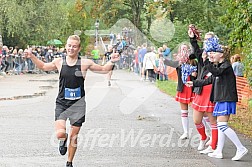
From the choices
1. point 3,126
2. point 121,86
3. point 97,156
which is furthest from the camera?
point 121,86

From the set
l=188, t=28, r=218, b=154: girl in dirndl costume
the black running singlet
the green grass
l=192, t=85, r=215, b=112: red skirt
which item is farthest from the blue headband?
the green grass

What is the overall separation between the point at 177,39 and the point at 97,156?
30.6 metres

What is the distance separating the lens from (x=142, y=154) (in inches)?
381

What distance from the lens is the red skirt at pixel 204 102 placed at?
9891 mm

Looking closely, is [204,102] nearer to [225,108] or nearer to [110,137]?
[225,108]

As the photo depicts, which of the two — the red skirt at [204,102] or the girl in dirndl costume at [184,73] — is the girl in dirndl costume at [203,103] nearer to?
the red skirt at [204,102]

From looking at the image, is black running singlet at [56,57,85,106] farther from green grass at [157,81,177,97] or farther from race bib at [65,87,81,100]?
green grass at [157,81,177,97]

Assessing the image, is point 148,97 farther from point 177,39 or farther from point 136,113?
point 177,39

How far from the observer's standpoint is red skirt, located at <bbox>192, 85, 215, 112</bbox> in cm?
989

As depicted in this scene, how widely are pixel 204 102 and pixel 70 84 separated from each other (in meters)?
2.56

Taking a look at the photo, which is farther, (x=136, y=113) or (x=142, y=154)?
(x=136, y=113)

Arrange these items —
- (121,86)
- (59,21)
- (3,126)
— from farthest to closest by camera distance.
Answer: (59,21) → (121,86) → (3,126)

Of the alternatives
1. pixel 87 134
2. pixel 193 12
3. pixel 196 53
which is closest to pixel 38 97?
pixel 87 134

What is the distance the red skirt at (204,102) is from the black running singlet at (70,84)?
233 cm
